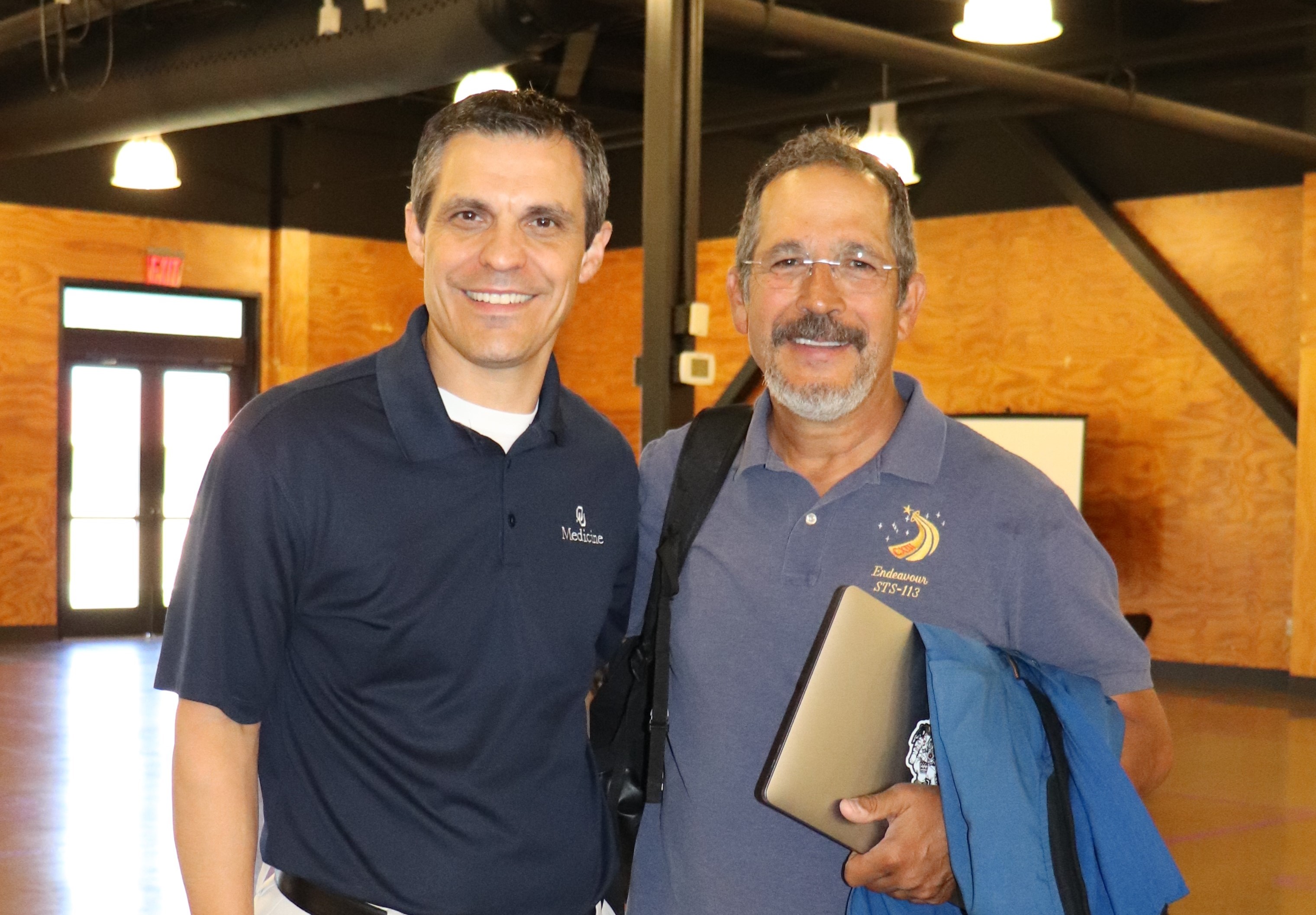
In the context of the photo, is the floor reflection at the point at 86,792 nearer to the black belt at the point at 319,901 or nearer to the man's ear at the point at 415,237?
the black belt at the point at 319,901

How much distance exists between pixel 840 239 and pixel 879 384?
24 cm

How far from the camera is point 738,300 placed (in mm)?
2432

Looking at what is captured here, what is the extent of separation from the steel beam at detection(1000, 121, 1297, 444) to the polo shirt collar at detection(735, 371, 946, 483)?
9.23 meters

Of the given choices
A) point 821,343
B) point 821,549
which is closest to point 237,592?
point 821,549

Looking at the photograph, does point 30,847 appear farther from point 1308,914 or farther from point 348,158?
point 348,158

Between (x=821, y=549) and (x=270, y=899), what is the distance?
0.91m

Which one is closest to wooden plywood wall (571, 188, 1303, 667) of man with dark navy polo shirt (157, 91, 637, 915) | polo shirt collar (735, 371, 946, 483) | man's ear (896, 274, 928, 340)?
man's ear (896, 274, 928, 340)

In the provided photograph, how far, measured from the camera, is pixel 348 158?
557 inches

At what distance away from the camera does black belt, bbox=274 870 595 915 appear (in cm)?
188

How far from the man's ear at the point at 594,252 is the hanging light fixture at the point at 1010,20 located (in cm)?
428

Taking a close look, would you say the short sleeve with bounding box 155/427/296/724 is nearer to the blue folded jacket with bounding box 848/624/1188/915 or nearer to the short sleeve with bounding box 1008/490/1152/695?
the blue folded jacket with bounding box 848/624/1188/915

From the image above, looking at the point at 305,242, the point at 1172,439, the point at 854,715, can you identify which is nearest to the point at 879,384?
the point at 854,715

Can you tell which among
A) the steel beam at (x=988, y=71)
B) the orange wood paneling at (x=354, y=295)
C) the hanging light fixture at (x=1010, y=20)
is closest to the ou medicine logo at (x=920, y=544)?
the hanging light fixture at (x=1010, y=20)

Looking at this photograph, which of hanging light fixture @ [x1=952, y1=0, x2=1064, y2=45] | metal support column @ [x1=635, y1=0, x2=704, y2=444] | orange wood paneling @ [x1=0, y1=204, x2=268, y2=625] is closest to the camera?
hanging light fixture @ [x1=952, y1=0, x2=1064, y2=45]
